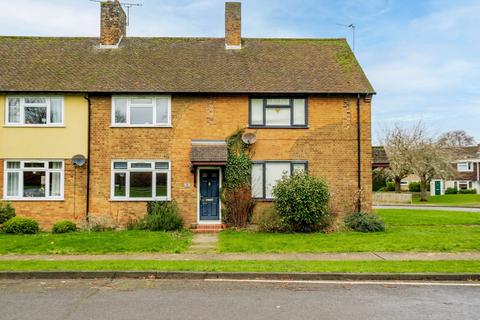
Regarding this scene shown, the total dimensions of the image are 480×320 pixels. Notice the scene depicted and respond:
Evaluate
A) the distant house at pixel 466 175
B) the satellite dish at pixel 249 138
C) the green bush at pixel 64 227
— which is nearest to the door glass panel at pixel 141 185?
the green bush at pixel 64 227

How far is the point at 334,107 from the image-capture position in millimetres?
19250

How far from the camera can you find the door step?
1789cm

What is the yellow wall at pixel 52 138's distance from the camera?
738 inches

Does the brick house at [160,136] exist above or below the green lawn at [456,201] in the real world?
above

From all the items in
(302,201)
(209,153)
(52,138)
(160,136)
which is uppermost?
(160,136)

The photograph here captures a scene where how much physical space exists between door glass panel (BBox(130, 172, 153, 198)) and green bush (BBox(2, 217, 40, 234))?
3808 millimetres

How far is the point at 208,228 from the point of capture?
18172 millimetres

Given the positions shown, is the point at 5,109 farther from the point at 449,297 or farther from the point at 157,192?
the point at 449,297

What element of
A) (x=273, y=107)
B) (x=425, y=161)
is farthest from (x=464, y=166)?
(x=273, y=107)

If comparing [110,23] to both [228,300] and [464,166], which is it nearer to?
[228,300]

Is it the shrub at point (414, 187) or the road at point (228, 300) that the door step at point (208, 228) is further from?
the shrub at point (414, 187)

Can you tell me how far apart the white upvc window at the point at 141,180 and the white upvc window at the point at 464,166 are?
57982 mm

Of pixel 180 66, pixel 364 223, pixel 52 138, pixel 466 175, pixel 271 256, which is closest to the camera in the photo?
pixel 271 256

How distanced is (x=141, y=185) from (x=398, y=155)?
3565cm
